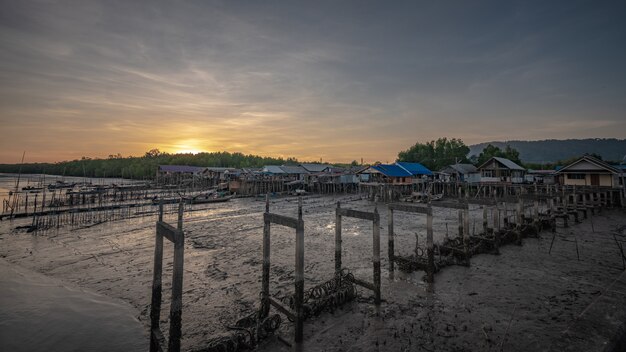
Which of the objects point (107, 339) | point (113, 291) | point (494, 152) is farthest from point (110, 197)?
point (494, 152)

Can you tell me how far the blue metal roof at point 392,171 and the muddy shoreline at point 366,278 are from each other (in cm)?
2355

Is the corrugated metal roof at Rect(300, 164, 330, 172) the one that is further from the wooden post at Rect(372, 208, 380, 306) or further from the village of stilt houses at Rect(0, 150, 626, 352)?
the wooden post at Rect(372, 208, 380, 306)

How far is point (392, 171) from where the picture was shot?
47.7m

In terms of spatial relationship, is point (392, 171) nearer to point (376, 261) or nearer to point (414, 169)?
point (414, 169)

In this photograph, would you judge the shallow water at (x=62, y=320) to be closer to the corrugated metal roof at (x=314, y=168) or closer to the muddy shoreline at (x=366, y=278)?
the muddy shoreline at (x=366, y=278)

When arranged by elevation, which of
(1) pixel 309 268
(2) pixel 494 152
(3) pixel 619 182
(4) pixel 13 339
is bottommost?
(4) pixel 13 339

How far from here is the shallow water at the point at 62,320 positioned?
8.73 metres

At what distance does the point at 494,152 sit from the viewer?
2456 inches

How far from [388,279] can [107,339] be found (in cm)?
1056

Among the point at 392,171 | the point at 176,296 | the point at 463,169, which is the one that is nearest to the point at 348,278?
the point at 176,296

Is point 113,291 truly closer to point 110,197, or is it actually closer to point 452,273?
point 452,273

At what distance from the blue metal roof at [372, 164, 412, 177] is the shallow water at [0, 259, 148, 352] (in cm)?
4124

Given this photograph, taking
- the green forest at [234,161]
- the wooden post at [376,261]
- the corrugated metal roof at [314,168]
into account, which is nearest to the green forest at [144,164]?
the green forest at [234,161]

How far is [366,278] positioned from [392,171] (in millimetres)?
37406
